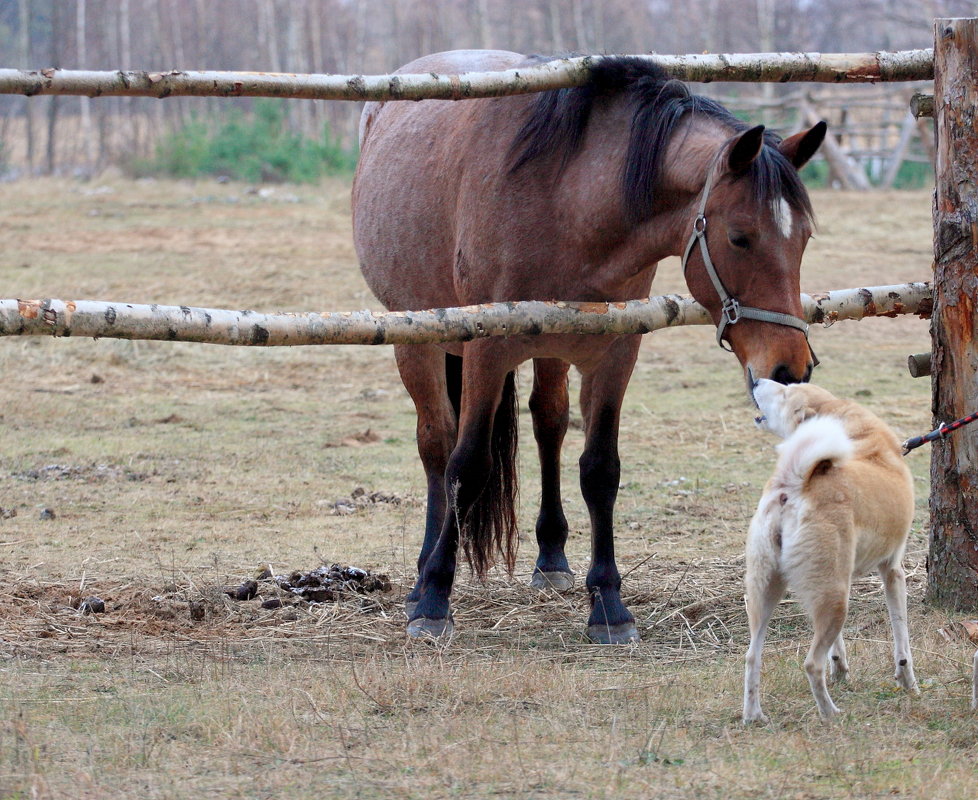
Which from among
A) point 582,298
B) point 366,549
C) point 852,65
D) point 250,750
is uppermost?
point 852,65

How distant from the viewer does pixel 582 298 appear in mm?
4277

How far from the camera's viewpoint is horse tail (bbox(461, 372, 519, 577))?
5.08 metres

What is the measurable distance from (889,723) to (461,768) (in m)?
1.16

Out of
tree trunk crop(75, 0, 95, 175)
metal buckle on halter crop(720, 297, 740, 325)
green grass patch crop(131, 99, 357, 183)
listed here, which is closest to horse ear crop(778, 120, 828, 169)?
metal buckle on halter crop(720, 297, 740, 325)

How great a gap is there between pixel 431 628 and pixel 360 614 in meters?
0.43

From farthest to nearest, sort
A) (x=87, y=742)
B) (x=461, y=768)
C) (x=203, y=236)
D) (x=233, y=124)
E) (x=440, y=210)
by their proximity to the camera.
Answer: (x=233, y=124), (x=203, y=236), (x=440, y=210), (x=87, y=742), (x=461, y=768)

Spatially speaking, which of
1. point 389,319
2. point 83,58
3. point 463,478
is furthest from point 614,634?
point 83,58

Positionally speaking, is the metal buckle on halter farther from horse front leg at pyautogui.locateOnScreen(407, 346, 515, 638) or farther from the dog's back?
horse front leg at pyautogui.locateOnScreen(407, 346, 515, 638)

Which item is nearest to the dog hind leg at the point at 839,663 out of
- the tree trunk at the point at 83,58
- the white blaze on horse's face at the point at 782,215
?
the white blaze on horse's face at the point at 782,215

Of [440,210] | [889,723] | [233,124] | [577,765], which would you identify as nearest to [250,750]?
[577,765]

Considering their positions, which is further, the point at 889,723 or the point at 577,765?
the point at 889,723

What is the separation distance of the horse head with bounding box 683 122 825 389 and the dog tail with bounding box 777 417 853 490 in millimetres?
553

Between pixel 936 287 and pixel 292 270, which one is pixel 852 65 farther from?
pixel 292 270

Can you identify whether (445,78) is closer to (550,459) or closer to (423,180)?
(423,180)
